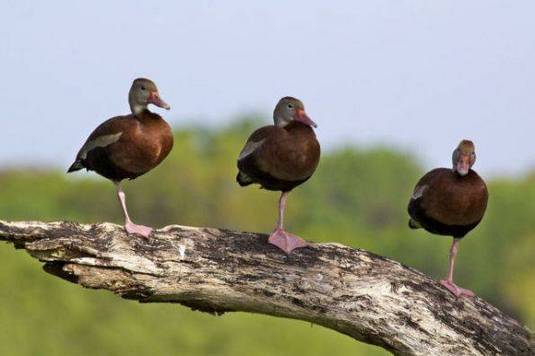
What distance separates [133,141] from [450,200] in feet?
8.94

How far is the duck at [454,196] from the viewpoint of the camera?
10.4 m

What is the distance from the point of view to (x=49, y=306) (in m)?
44.7

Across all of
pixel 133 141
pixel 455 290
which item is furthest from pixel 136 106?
pixel 455 290

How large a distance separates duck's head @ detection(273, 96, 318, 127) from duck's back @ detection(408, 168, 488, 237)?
3.86 feet

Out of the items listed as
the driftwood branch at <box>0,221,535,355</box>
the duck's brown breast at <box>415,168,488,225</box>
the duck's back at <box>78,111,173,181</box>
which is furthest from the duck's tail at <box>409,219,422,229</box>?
the duck's back at <box>78,111,173,181</box>

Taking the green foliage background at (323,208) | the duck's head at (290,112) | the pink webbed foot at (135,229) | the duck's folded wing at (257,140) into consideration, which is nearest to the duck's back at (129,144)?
the pink webbed foot at (135,229)

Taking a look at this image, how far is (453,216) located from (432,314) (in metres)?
0.86

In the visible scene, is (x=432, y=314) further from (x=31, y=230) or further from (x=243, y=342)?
(x=243, y=342)

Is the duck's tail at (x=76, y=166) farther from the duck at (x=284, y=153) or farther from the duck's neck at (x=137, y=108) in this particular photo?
the duck at (x=284, y=153)

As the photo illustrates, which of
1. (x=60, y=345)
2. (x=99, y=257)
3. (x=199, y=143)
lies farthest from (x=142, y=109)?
(x=199, y=143)

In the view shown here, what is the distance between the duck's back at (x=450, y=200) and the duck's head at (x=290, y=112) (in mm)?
1176

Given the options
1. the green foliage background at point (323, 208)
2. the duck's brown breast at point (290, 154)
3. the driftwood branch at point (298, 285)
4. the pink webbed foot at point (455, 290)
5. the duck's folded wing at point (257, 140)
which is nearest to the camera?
the driftwood branch at point (298, 285)

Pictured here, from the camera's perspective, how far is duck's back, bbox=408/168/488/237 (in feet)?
34.3

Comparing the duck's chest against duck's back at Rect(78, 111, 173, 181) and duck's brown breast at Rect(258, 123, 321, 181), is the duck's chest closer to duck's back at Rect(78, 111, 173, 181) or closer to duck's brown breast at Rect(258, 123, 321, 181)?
duck's back at Rect(78, 111, 173, 181)
